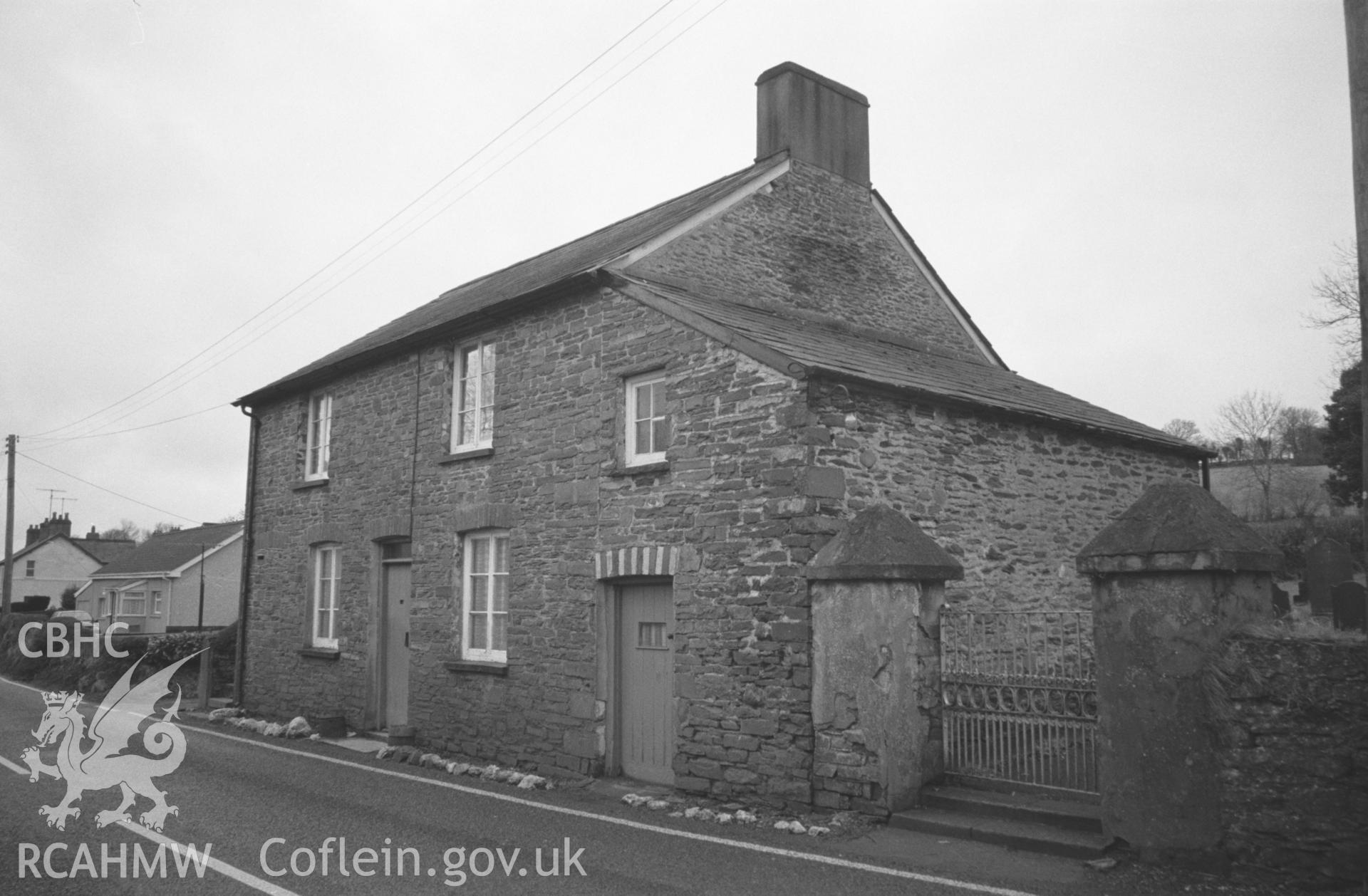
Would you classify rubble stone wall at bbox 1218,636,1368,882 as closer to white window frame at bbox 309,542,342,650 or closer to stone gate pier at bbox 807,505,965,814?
stone gate pier at bbox 807,505,965,814

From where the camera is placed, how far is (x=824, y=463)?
9359 mm

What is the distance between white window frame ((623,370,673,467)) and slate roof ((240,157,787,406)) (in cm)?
154

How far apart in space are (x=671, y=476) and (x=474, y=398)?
15.6ft

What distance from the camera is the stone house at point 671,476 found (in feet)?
31.6

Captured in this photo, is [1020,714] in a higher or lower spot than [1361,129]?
lower

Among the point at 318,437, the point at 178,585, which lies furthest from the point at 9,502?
the point at 318,437

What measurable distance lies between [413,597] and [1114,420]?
34.3 feet

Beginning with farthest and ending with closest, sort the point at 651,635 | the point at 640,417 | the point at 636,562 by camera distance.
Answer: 1. the point at 640,417
2. the point at 651,635
3. the point at 636,562

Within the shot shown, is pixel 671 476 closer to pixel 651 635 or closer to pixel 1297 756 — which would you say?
pixel 651 635

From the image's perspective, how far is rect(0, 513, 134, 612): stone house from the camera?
62.7 meters

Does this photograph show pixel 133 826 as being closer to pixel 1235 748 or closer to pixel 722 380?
pixel 722 380

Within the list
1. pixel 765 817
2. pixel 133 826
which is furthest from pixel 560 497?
pixel 133 826

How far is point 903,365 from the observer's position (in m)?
12.0

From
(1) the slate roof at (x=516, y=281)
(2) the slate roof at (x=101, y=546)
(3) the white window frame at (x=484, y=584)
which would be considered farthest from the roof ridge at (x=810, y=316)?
(2) the slate roof at (x=101, y=546)
